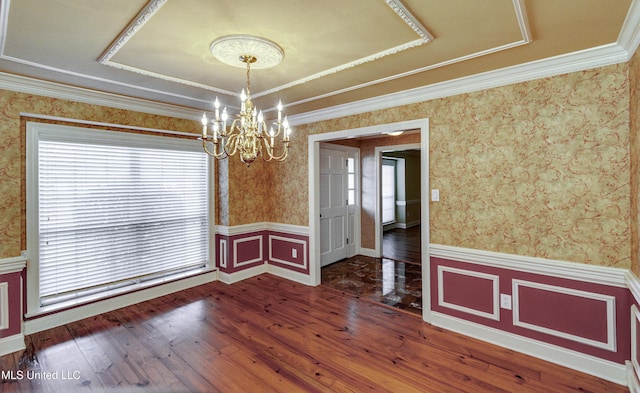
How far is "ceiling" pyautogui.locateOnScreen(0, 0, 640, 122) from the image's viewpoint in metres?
1.70

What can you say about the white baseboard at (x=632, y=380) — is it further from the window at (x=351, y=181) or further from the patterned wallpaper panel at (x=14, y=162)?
the patterned wallpaper panel at (x=14, y=162)

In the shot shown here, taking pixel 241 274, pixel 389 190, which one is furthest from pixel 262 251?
pixel 389 190

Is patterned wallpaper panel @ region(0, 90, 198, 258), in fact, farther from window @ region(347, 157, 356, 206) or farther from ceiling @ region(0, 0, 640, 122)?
window @ region(347, 157, 356, 206)

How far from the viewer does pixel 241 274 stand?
14.8 feet

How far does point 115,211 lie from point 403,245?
556 centimetres

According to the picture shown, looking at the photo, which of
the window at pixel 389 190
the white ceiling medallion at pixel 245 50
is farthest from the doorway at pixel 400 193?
the white ceiling medallion at pixel 245 50

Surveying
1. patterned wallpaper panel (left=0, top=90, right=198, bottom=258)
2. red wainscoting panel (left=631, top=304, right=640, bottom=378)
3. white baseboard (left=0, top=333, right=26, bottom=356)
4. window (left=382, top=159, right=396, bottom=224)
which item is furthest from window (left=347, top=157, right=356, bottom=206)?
white baseboard (left=0, top=333, right=26, bottom=356)

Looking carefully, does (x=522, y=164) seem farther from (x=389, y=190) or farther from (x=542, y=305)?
(x=389, y=190)

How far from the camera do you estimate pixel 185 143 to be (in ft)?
13.5

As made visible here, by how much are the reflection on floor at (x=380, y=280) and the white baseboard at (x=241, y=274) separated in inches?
40.0

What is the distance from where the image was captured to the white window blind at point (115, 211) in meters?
3.14

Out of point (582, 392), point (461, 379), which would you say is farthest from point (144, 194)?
point (582, 392)

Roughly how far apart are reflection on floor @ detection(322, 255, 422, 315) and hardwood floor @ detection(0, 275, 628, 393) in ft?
1.16

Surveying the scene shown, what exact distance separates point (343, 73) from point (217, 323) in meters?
2.79
